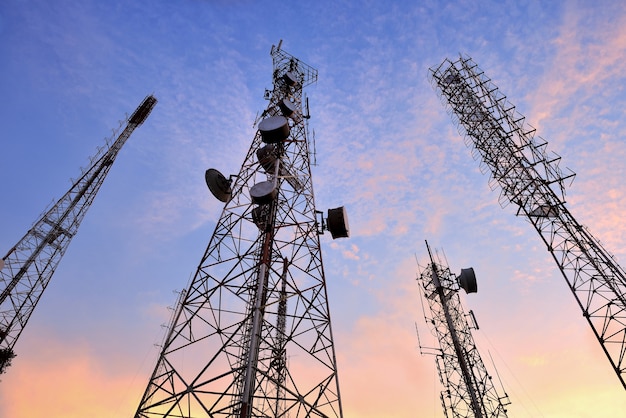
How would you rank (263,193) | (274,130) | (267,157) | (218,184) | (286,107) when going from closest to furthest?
(263,193) < (274,130) < (218,184) < (267,157) < (286,107)

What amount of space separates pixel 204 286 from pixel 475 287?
23663 mm

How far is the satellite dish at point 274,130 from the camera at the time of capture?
630 inches

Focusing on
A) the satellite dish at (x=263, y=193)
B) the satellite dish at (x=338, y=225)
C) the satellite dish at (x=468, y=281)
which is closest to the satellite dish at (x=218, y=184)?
→ the satellite dish at (x=263, y=193)

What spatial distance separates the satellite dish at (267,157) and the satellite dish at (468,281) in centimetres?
2040

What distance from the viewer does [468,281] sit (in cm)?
2789

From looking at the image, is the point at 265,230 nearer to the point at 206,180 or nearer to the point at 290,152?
the point at 206,180

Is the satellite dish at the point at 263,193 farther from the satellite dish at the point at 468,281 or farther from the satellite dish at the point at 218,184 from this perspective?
the satellite dish at the point at 468,281

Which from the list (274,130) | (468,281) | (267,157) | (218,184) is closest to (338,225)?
(267,157)

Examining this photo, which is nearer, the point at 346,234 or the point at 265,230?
the point at 265,230

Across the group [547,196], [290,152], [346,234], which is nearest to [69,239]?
[290,152]

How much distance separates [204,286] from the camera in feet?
39.9

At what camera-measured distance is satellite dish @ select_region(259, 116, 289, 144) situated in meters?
16.0

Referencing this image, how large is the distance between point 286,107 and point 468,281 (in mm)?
21090

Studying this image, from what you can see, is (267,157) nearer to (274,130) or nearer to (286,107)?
(274,130)
